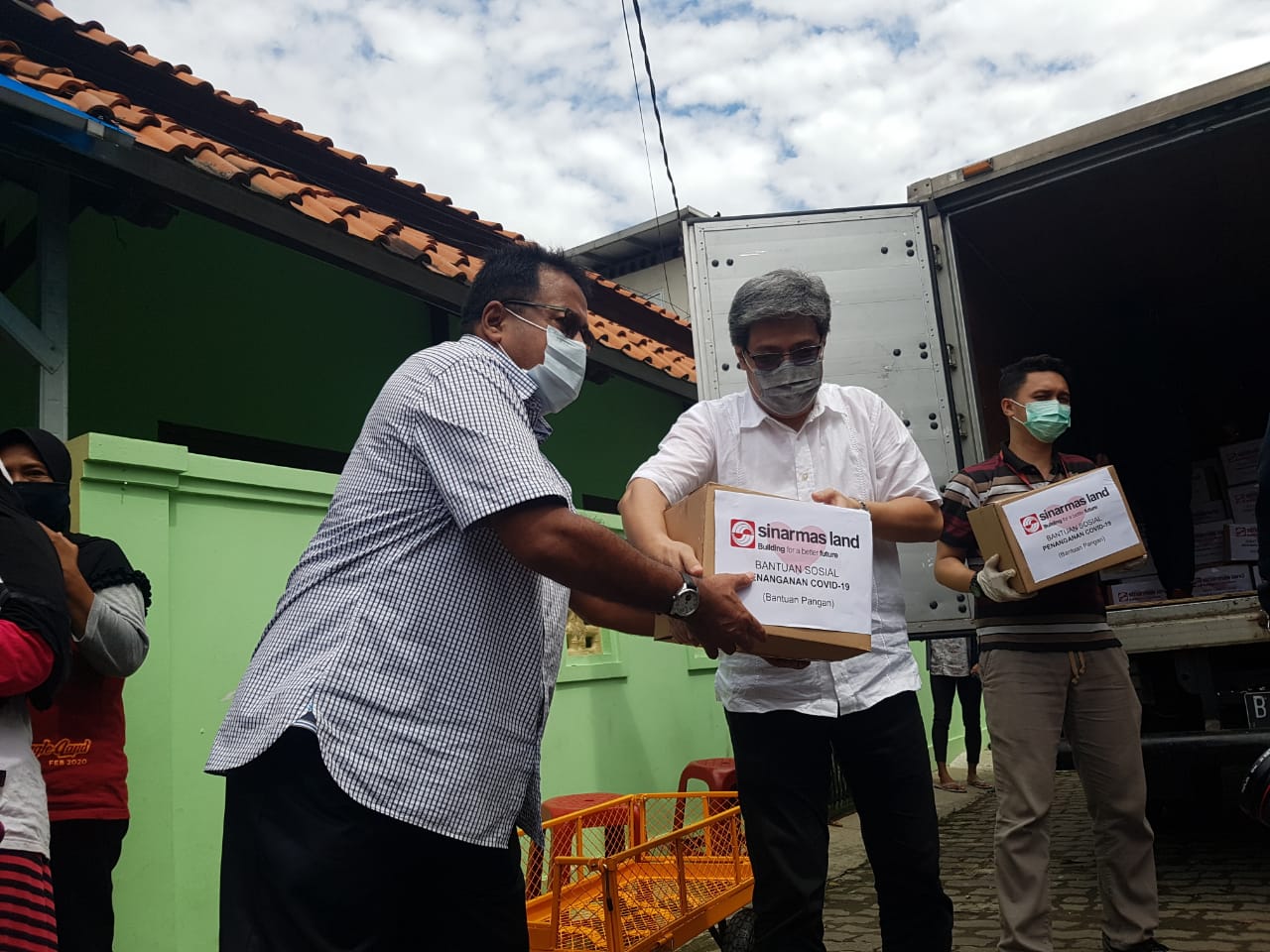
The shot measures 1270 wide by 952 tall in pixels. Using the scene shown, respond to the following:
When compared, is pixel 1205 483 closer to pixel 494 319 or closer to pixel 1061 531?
pixel 1061 531

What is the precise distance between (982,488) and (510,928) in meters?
2.37

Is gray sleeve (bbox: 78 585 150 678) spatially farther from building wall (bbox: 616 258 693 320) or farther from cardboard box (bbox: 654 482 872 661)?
building wall (bbox: 616 258 693 320)

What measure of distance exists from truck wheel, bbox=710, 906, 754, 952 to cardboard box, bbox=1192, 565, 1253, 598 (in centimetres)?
340

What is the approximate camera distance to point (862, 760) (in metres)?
2.52

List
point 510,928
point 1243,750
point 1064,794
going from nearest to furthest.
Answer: point 510,928
point 1243,750
point 1064,794

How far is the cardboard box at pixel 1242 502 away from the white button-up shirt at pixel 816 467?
4165mm

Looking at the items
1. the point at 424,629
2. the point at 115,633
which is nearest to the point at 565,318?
the point at 424,629

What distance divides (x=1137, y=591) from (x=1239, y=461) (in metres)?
1.13

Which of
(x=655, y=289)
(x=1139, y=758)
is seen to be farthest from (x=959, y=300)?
(x=655, y=289)

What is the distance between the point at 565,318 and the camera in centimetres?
229

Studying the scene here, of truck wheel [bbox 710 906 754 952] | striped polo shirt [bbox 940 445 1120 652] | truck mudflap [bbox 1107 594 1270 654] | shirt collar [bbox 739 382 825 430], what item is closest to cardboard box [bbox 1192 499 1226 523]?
truck mudflap [bbox 1107 594 1270 654]

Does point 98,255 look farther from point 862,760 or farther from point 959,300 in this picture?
point 862,760

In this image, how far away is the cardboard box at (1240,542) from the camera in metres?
5.75

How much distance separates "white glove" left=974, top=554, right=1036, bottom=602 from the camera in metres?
3.28
